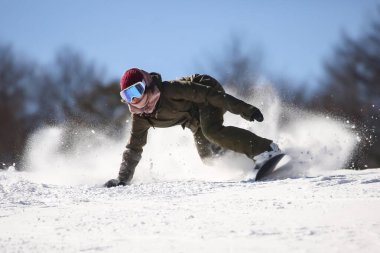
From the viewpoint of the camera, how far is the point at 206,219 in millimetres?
2219

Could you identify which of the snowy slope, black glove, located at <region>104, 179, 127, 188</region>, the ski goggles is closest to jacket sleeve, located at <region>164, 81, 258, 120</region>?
the ski goggles

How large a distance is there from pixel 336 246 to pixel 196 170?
4196mm

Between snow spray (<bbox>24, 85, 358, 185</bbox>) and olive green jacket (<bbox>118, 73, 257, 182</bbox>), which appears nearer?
olive green jacket (<bbox>118, 73, 257, 182</bbox>)

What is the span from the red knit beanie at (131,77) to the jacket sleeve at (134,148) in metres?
0.53

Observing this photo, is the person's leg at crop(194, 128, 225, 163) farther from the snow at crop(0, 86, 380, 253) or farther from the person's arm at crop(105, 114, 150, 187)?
the person's arm at crop(105, 114, 150, 187)

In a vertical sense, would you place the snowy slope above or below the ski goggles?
below

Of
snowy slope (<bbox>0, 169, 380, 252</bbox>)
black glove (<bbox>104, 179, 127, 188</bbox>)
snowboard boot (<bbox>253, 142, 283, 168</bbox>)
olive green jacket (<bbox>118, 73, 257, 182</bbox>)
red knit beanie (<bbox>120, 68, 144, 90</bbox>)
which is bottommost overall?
snowy slope (<bbox>0, 169, 380, 252</bbox>)

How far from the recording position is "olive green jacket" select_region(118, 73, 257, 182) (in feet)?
15.2

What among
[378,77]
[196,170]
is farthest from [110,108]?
[196,170]

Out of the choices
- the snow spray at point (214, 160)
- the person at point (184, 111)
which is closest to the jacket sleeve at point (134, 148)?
the person at point (184, 111)

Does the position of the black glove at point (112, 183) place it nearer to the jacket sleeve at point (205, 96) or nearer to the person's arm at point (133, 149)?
the person's arm at point (133, 149)

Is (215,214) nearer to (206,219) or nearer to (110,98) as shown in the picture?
(206,219)

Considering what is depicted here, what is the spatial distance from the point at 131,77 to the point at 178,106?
60 centimetres

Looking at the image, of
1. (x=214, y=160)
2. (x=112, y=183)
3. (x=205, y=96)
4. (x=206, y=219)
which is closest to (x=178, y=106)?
(x=205, y=96)
